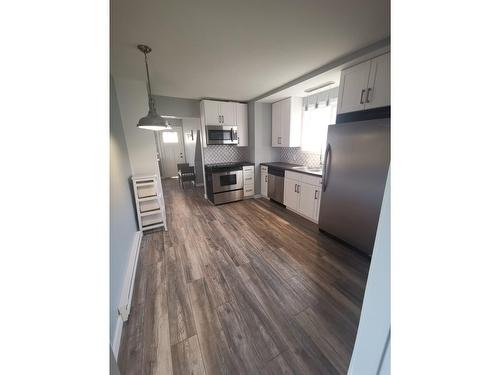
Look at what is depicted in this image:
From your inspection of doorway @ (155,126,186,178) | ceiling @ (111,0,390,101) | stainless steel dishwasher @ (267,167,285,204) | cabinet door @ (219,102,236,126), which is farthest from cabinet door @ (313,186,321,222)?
doorway @ (155,126,186,178)

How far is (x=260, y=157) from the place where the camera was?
4254 mm

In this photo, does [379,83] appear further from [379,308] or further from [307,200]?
[379,308]

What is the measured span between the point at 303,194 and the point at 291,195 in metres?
0.33

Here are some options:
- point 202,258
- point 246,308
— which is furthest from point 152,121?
point 246,308

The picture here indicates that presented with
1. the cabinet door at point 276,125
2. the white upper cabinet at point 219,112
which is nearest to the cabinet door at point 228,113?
the white upper cabinet at point 219,112

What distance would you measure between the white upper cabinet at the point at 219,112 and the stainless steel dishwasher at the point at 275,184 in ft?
4.97

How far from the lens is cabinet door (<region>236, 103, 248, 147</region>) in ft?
13.5

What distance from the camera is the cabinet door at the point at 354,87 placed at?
2006 mm

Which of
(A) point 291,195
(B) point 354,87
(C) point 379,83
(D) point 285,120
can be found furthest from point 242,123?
(C) point 379,83

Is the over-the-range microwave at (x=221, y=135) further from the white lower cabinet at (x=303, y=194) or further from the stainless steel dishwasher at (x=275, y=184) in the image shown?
the white lower cabinet at (x=303, y=194)

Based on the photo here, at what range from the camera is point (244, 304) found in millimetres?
1507

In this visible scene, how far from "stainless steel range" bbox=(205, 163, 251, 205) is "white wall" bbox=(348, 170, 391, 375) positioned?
3.44 meters

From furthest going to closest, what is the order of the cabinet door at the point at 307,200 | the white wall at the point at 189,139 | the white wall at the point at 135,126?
the white wall at the point at 189,139 < the cabinet door at the point at 307,200 < the white wall at the point at 135,126
